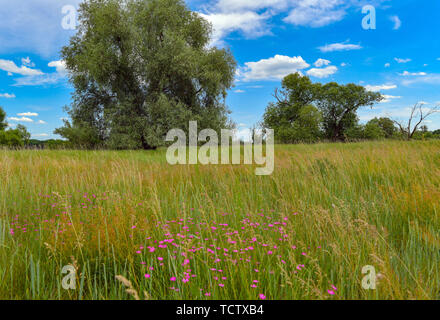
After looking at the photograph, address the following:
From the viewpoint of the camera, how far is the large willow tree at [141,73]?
18.4 metres

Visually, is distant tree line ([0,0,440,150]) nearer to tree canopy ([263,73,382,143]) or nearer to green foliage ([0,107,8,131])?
tree canopy ([263,73,382,143])

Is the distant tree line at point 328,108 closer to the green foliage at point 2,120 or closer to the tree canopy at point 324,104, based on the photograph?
the tree canopy at point 324,104

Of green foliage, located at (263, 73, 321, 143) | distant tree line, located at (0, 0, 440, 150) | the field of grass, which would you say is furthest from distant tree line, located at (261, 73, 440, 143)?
the field of grass

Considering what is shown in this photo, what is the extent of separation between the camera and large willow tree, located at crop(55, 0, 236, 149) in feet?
60.5

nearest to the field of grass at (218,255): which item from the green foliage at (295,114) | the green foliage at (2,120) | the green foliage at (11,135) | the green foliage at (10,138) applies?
the green foliage at (295,114)

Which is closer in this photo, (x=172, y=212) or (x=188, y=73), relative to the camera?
(x=172, y=212)

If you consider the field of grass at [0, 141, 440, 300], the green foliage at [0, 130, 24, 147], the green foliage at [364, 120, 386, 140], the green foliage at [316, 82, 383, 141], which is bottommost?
the field of grass at [0, 141, 440, 300]

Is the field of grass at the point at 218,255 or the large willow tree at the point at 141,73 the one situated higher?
the large willow tree at the point at 141,73

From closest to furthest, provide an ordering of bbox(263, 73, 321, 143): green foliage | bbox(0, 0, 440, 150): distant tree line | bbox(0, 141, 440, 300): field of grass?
bbox(0, 141, 440, 300): field of grass, bbox(0, 0, 440, 150): distant tree line, bbox(263, 73, 321, 143): green foliage

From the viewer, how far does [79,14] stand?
21297 millimetres

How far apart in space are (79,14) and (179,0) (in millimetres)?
8887

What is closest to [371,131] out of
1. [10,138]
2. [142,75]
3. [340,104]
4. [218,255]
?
[340,104]
